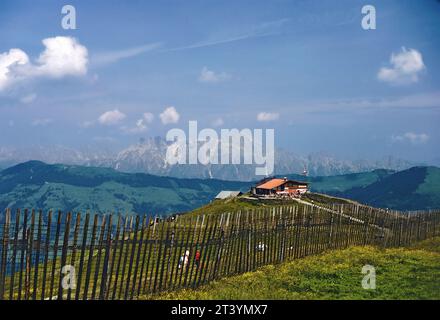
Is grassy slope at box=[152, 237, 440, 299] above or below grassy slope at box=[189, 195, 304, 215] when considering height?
above

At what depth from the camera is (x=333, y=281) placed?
1529cm

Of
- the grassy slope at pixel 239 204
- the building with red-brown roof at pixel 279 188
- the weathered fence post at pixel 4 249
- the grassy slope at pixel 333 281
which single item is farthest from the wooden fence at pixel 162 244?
the building with red-brown roof at pixel 279 188

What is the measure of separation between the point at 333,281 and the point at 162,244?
5.02 m

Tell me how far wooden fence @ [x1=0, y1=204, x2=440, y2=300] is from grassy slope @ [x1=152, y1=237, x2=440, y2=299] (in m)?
0.69

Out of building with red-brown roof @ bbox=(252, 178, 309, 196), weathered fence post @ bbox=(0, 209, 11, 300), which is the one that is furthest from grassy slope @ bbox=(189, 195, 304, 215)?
weathered fence post @ bbox=(0, 209, 11, 300)

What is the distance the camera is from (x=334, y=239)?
25531 mm

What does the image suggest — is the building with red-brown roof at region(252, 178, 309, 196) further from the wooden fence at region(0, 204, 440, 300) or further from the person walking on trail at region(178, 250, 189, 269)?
the person walking on trail at region(178, 250, 189, 269)

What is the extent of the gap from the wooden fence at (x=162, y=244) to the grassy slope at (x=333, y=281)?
69 centimetres

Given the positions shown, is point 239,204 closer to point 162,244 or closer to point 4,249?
point 162,244

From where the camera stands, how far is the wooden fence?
38.7 feet

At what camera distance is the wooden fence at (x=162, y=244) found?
1180 centimetres

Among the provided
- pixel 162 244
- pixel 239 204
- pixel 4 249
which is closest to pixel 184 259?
pixel 162 244

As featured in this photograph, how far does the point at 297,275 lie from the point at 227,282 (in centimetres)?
225
